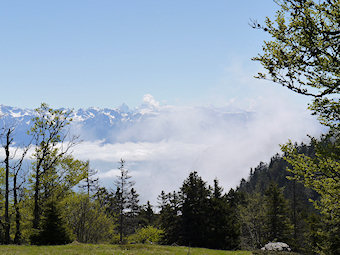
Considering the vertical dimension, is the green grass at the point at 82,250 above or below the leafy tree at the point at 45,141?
below

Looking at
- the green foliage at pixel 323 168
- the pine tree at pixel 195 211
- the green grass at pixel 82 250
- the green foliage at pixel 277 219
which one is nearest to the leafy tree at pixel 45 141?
the green grass at pixel 82 250

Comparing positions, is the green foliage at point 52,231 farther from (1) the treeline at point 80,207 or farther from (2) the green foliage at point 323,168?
(2) the green foliage at point 323,168

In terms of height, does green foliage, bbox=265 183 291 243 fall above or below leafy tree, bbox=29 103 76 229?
below

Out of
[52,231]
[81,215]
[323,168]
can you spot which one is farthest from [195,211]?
[323,168]

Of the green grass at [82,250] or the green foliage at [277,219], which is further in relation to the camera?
the green foliage at [277,219]

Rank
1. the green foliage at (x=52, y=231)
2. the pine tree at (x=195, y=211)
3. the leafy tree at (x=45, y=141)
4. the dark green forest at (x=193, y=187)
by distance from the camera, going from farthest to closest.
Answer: the pine tree at (x=195, y=211) → the leafy tree at (x=45, y=141) → the green foliage at (x=52, y=231) → the dark green forest at (x=193, y=187)

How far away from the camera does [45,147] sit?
97.2 feet

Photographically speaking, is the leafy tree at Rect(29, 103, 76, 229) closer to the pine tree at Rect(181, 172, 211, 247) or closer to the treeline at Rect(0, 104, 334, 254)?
the treeline at Rect(0, 104, 334, 254)

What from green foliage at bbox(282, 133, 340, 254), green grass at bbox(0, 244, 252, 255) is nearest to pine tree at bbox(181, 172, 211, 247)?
green grass at bbox(0, 244, 252, 255)

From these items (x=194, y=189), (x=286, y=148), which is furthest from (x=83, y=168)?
(x=286, y=148)

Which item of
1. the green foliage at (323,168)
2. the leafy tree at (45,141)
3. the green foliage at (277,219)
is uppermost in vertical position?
the leafy tree at (45,141)

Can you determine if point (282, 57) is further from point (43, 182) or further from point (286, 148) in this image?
point (43, 182)

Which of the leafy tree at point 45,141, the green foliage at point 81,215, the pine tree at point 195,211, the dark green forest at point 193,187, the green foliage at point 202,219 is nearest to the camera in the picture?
the dark green forest at point 193,187

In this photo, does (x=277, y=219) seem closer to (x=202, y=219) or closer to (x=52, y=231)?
(x=202, y=219)
